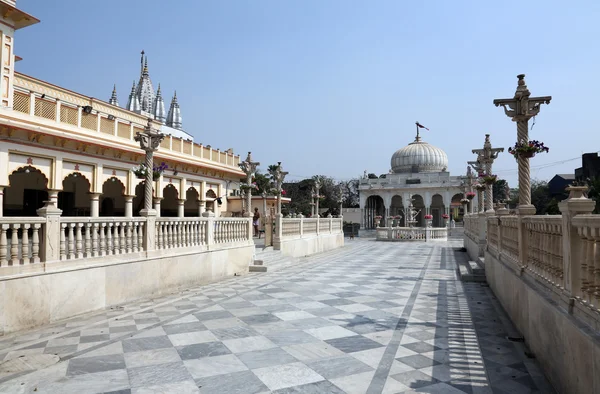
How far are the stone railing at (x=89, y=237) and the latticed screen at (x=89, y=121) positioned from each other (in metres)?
8.57

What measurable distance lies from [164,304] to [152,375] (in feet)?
12.5

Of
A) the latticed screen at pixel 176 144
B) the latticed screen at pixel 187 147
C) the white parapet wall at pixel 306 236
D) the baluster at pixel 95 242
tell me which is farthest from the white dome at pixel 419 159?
the baluster at pixel 95 242

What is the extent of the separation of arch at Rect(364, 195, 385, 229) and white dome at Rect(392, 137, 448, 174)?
14.2 ft

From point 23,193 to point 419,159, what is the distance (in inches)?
1649

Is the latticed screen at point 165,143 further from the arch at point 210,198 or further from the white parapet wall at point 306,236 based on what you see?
the white parapet wall at point 306,236

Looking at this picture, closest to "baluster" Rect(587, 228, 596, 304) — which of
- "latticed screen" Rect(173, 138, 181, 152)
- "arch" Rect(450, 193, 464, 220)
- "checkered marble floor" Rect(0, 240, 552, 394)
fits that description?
"checkered marble floor" Rect(0, 240, 552, 394)

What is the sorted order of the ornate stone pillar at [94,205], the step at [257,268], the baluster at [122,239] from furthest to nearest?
1. the ornate stone pillar at [94,205]
2. the step at [257,268]
3. the baluster at [122,239]

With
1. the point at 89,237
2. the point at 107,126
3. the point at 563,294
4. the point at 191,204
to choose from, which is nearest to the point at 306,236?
the point at 107,126

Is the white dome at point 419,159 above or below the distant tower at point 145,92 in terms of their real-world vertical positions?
below

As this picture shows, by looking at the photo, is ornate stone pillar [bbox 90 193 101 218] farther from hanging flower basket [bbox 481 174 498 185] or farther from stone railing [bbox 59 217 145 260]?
hanging flower basket [bbox 481 174 498 185]

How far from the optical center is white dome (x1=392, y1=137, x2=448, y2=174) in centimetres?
4962

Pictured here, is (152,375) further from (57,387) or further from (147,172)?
(147,172)

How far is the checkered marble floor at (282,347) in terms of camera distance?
13.4ft

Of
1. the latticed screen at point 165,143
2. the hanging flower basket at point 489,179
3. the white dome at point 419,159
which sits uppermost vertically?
the white dome at point 419,159
